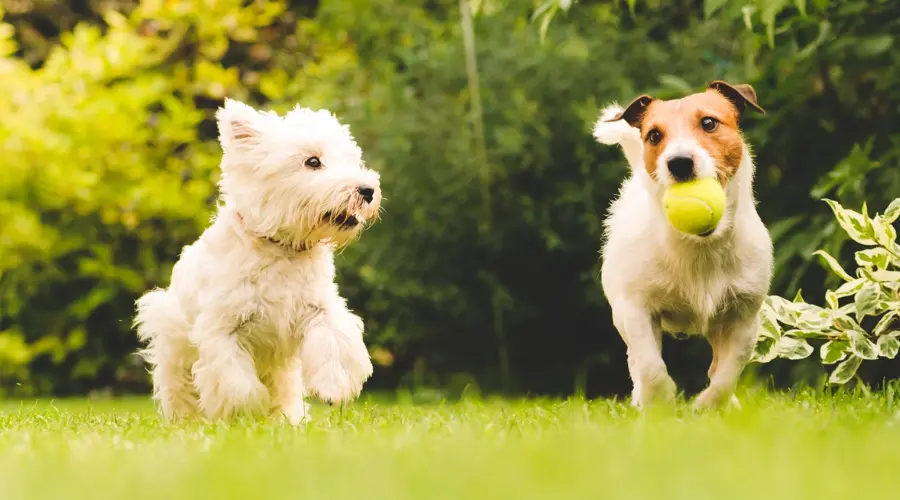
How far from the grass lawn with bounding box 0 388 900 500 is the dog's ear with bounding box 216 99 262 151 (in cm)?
125

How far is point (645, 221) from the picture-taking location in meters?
4.46

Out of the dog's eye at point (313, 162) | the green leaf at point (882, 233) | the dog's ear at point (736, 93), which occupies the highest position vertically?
the dog's ear at point (736, 93)

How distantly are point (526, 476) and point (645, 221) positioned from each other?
2.07 m

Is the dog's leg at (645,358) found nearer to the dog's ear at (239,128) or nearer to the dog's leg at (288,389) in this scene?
the dog's leg at (288,389)

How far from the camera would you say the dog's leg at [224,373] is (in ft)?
14.4

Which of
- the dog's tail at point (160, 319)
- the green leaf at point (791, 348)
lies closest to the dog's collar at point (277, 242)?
the dog's tail at point (160, 319)

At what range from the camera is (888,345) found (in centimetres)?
479

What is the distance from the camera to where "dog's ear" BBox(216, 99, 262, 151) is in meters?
4.75

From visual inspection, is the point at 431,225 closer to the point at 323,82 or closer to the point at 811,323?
the point at 323,82

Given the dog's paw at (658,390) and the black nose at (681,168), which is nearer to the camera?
the black nose at (681,168)

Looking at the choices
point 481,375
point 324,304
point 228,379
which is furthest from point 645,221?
point 481,375

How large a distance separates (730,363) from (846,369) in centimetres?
84

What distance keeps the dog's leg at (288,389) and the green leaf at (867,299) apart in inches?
94.1

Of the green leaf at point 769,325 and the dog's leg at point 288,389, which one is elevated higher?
the green leaf at point 769,325
